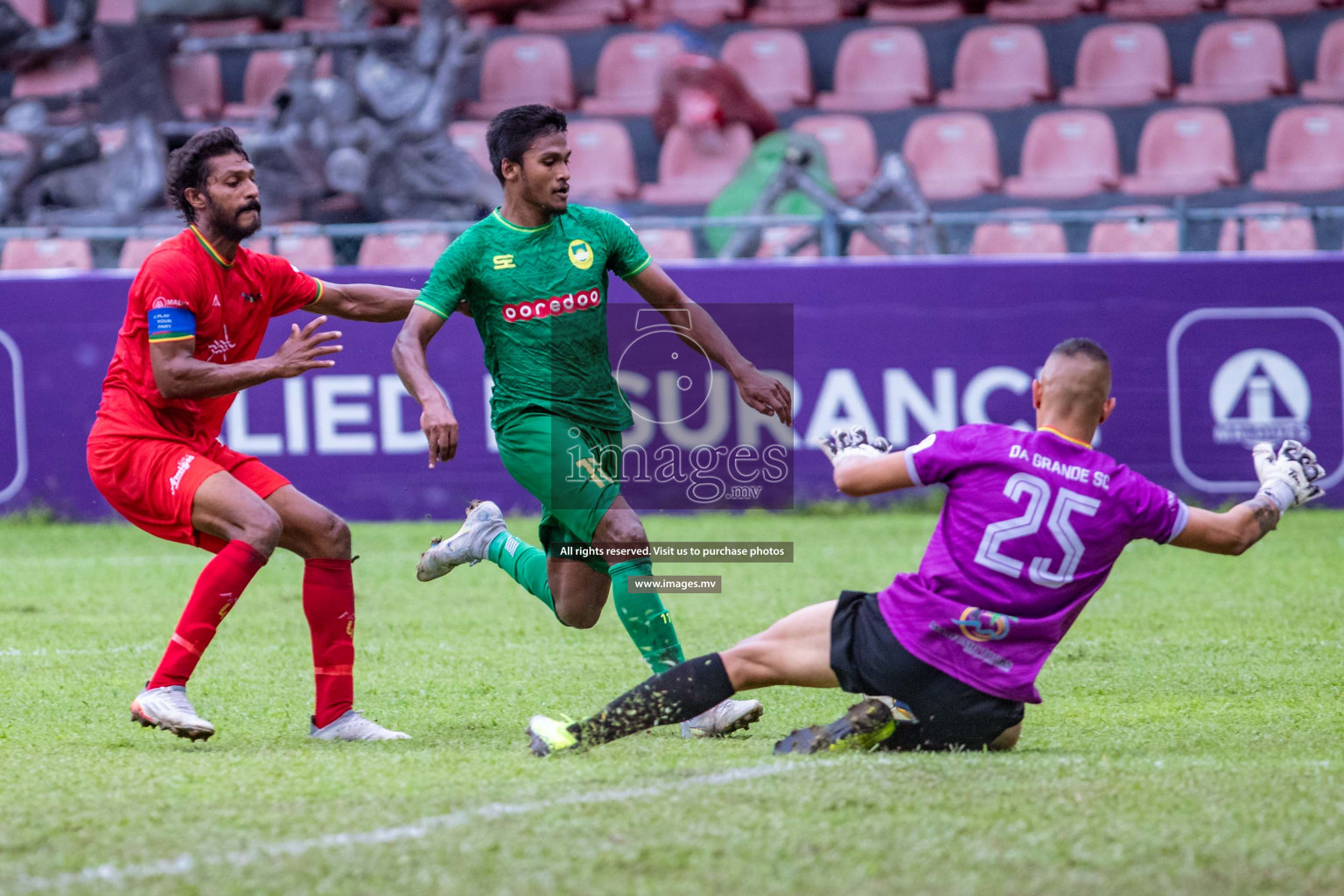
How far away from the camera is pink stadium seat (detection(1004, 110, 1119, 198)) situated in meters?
15.1

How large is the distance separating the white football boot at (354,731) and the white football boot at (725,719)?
944 millimetres

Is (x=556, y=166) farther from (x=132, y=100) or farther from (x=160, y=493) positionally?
(x=132, y=100)

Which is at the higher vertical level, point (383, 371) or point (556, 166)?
point (556, 166)

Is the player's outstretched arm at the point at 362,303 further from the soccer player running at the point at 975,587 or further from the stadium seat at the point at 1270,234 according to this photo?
the stadium seat at the point at 1270,234

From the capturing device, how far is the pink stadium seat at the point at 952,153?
15.1m

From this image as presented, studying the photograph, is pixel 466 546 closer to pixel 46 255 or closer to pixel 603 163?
pixel 46 255

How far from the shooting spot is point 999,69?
1647 centimetres

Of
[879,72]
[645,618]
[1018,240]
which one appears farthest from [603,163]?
[645,618]

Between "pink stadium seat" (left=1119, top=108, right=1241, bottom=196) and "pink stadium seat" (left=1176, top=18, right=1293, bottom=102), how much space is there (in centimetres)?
64

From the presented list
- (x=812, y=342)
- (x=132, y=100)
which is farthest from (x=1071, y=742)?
(x=132, y=100)

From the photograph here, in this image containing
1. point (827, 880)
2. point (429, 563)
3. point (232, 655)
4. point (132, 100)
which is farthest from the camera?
point (132, 100)

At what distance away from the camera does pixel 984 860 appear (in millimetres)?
3295

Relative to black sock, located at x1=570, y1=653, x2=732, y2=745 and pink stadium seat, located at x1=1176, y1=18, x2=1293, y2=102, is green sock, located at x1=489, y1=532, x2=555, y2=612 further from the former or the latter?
pink stadium seat, located at x1=1176, y1=18, x2=1293, y2=102

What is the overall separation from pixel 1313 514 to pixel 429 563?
7706mm
